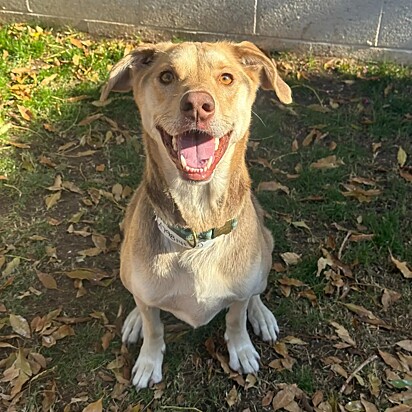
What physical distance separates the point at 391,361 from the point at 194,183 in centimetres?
173

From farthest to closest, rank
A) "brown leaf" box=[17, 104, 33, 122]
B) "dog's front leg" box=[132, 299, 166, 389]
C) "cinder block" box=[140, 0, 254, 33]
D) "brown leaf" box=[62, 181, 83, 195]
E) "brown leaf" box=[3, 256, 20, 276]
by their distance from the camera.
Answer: "cinder block" box=[140, 0, 254, 33], "brown leaf" box=[17, 104, 33, 122], "brown leaf" box=[62, 181, 83, 195], "brown leaf" box=[3, 256, 20, 276], "dog's front leg" box=[132, 299, 166, 389]

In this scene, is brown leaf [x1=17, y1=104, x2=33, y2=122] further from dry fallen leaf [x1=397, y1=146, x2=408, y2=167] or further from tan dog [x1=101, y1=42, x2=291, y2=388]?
dry fallen leaf [x1=397, y1=146, x2=408, y2=167]

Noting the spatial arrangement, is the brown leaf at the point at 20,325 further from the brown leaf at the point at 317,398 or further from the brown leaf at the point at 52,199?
the brown leaf at the point at 317,398

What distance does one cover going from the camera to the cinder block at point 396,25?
5.45m

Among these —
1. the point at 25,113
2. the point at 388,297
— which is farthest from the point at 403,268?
the point at 25,113

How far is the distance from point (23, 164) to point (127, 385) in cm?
210

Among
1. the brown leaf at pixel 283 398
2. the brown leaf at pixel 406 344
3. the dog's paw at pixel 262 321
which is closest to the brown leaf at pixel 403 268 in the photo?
the brown leaf at pixel 406 344

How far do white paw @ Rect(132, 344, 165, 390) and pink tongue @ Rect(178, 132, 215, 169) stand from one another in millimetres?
1287

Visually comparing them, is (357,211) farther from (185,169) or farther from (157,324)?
(185,169)

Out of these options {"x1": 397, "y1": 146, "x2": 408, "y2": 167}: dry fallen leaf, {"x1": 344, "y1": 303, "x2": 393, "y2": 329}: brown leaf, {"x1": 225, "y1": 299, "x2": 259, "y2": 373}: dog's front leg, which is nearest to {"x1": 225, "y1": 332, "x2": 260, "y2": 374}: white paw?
{"x1": 225, "y1": 299, "x2": 259, "y2": 373}: dog's front leg

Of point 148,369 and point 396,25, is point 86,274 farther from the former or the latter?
point 396,25

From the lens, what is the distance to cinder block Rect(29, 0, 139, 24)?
19.1ft

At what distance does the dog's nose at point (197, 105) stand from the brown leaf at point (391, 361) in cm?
190

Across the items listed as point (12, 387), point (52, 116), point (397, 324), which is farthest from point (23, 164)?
point (397, 324)
